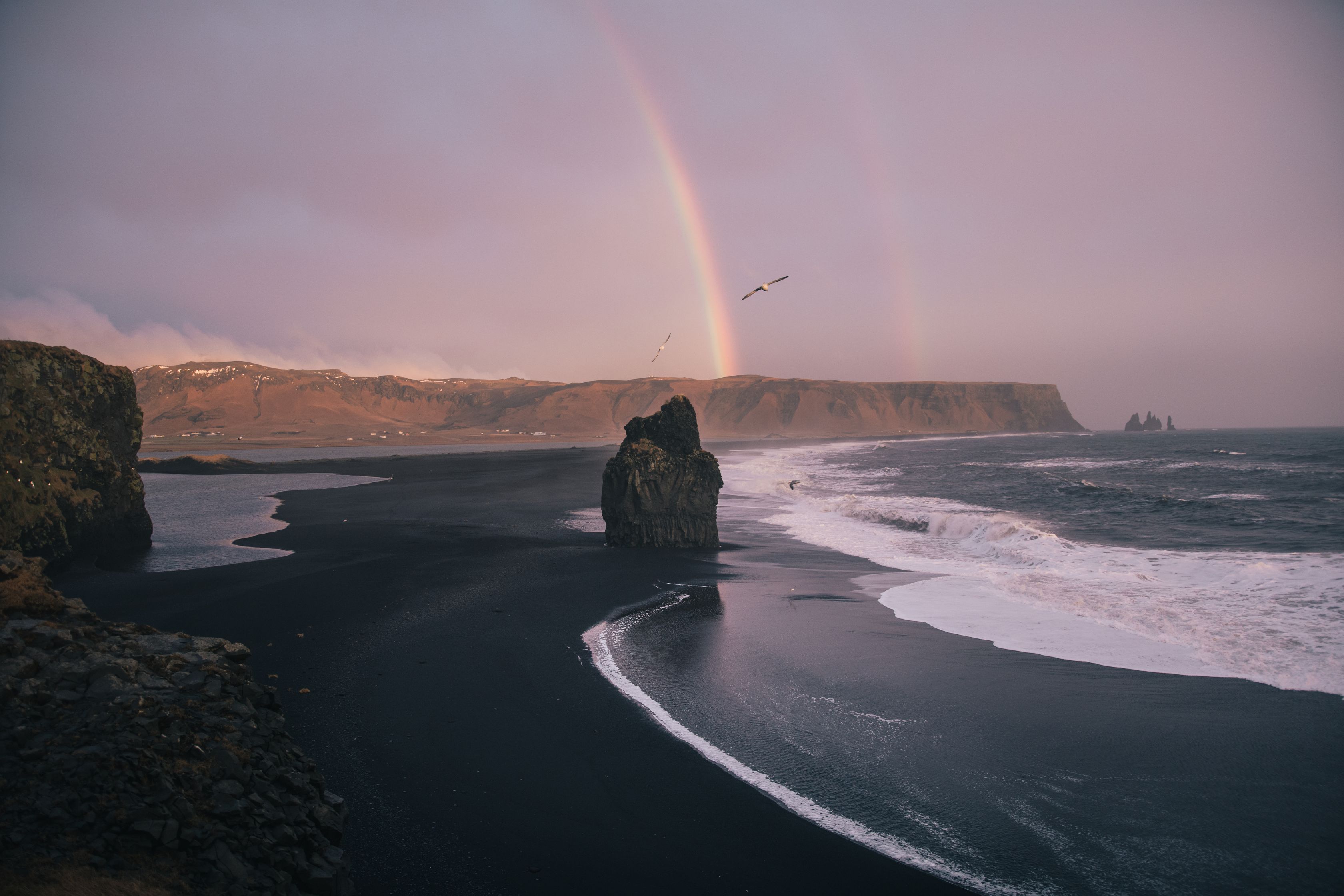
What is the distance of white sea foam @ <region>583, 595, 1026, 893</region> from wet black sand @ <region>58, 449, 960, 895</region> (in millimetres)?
117

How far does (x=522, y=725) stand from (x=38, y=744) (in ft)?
14.1

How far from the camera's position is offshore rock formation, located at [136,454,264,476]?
50938mm

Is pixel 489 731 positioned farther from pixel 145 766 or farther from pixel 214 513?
pixel 214 513

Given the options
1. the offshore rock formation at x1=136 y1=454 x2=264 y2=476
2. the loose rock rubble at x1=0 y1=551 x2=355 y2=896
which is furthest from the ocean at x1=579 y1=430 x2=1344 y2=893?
the offshore rock formation at x1=136 y1=454 x2=264 y2=476

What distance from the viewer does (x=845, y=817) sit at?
5516 mm

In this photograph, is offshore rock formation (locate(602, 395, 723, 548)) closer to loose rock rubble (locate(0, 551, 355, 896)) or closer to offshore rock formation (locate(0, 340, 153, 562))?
offshore rock formation (locate(0, 340, 153, 562))

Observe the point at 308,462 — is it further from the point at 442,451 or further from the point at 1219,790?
the point at 1219,790

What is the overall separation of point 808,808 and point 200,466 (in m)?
61.8

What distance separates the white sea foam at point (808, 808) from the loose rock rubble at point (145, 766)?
3436 millimetres

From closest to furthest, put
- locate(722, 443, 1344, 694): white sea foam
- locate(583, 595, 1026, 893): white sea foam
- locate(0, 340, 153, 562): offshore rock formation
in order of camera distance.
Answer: locate(583, 595, 1026, 893): white sea foam
locate(722, 443, 1344, 694): white sea foam
locate(0, 340, 153, 562): offshore rock formation

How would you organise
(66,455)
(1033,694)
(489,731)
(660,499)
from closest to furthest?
(489,731) → (1033,694) → (66,455) → (660,499)

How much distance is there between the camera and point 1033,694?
27.5 ft

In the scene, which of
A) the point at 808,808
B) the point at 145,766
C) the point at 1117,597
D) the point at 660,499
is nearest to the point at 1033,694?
the point at 808,808

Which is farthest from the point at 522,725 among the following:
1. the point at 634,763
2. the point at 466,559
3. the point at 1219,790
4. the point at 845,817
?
the point at 466,559
